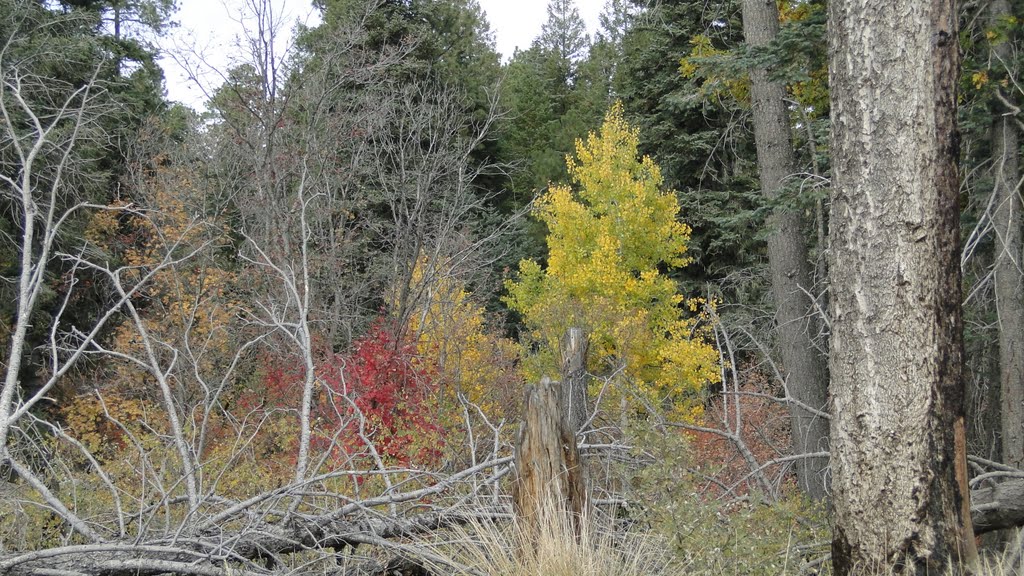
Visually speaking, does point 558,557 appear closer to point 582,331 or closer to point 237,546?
point 237,546

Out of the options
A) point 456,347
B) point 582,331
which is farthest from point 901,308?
point 456,347

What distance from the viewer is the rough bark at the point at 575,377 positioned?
6.49 meters

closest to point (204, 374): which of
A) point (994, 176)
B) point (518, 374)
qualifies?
point (518, 374)

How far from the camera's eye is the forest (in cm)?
342

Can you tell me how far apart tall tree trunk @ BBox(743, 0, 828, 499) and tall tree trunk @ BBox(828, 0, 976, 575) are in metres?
4.42

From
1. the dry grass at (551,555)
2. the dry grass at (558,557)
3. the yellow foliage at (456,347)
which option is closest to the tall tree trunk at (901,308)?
the dry grass at (558,557)

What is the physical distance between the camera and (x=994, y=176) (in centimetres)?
696

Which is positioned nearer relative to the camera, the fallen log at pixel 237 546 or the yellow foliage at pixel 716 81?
the fallen log at pixel 237 546

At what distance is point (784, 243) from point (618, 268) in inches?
397

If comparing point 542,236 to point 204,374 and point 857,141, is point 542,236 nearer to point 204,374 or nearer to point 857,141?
point 204,374

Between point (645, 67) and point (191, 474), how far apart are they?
18095 mm

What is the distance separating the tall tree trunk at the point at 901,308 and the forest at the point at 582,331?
0.04ft

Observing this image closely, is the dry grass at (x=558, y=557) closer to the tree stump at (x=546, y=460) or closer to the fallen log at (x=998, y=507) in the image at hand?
the tree stump at (x=546, y=460)

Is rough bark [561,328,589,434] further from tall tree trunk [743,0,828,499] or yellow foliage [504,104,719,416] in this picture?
yellow foliage [504,104,719,416]
